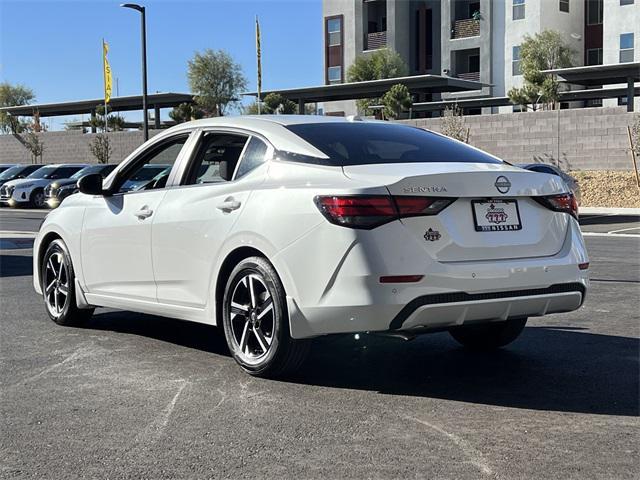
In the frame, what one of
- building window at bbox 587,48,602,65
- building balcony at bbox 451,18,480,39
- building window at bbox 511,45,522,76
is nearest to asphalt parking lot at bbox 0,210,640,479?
building window at bbox 511,45,522,76

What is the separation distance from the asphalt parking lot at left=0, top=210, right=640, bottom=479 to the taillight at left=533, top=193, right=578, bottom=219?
1040 mm

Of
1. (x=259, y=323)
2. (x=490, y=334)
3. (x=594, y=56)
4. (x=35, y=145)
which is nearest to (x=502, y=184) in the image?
(x=490, y=334)

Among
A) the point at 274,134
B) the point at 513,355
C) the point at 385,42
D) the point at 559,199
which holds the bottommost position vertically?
the point at 513,355

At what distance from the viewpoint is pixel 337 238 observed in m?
4.98

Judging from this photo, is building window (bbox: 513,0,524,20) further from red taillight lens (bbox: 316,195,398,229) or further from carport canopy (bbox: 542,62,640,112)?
red taillight lens (bbox: 316,195,398,229)

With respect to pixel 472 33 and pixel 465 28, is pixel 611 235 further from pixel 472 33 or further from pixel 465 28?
pixel 465 28

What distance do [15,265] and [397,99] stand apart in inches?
1157

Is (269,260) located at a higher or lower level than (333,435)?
higher

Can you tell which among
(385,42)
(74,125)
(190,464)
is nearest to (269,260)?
(190,464)

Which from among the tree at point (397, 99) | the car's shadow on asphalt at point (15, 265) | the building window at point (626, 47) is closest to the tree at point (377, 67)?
the tree at point (397, 99)

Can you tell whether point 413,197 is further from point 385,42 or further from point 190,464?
point 385,42

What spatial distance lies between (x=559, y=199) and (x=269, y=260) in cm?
182

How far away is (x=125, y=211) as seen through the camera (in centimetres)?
680

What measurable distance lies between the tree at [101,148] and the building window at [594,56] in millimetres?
26926
